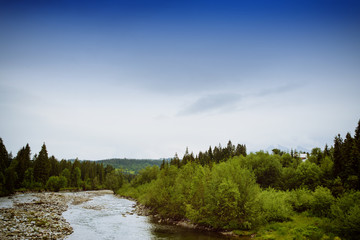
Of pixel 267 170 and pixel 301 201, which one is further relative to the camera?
pixel 267 170

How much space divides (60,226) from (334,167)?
217ft

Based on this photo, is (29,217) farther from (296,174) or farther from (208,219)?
(296,174)

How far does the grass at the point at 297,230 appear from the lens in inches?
1243

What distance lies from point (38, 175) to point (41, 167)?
3.82m

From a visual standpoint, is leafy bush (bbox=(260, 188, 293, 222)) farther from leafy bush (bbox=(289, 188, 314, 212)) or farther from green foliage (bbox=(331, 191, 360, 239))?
green foliage (bbox=(331, 191, 360, 239))

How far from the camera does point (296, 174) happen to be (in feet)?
221

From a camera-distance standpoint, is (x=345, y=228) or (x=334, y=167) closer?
(x=345, y=228)

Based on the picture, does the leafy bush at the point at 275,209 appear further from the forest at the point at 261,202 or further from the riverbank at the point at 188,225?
the riverbank at the point at 188,225

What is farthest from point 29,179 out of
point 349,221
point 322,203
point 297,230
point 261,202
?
point 349,221

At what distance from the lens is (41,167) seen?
105812 millimetres

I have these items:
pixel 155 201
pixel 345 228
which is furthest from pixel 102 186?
pixel 345 228

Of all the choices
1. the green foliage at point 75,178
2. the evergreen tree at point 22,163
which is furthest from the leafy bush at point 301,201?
the green foliage at point 75,178

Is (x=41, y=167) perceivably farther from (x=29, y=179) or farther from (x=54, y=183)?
(x=54, y=183)

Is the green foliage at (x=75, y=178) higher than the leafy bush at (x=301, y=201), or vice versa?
the leafy bush at (x=301, y=201)
